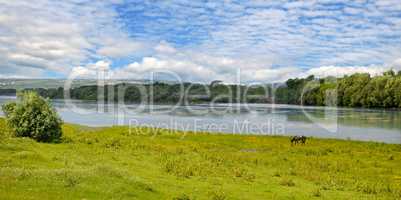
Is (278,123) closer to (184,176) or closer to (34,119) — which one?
(34,119)

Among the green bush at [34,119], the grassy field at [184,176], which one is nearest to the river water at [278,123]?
the green bush at [34,119]

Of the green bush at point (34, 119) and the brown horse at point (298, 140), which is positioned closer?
the green bush at point (34, 119)

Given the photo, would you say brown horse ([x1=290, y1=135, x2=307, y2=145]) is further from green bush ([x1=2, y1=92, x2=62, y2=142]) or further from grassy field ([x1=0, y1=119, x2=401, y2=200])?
green bush ([x1=2, y1=92, x2=62, y2=142])

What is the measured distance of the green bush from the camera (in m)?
36.3

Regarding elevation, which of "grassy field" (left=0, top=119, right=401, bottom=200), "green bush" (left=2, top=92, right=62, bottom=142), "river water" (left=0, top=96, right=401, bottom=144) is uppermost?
"green bush" (left=2, top=92, right=62, bottom=142)

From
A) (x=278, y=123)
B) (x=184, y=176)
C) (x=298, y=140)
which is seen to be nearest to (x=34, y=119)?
(x=184, y=176)

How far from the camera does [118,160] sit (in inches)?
1067

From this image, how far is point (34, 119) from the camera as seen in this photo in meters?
36.5

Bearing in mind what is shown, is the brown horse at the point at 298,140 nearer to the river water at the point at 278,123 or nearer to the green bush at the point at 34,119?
the river water at the point at 278,123

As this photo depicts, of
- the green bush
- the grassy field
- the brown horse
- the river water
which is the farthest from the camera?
the river water

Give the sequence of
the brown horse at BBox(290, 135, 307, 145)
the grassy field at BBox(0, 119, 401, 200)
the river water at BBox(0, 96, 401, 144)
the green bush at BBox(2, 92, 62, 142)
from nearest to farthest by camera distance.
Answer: the grassy field at BBox(0, 119, 401, 200) → the green bush at BBox(2, 92, 62, 142) → the brown horse at BBox(290, 135, 307, 145) → the river water at BBox(0, 96, 401, 144)

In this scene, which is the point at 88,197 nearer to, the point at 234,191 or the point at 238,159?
the point at 234,191

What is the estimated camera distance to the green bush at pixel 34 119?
119 ft

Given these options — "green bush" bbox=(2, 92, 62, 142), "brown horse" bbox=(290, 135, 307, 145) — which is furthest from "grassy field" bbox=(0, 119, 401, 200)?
"brown horse" bbox=(290, 135, 307, 145)
